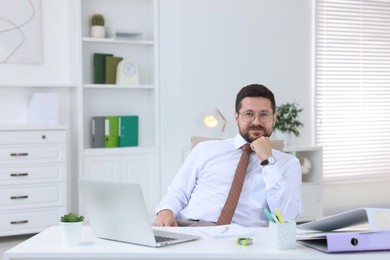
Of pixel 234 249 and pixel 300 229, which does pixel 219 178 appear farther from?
Answer: pixel 234 249

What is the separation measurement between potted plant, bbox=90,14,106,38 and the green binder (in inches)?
30.6

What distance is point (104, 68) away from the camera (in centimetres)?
550

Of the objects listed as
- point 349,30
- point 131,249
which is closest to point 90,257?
point 131,249

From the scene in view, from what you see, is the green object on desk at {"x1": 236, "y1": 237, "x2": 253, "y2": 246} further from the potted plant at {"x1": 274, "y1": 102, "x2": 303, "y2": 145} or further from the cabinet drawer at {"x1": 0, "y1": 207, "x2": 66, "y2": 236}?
the potted plant at {"x1": 274, "y1": 102, "x2": 303, "y2": 145}

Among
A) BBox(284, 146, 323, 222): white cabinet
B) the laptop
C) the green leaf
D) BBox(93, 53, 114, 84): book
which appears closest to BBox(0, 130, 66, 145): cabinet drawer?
BBox(93, 53, 114, 84): book

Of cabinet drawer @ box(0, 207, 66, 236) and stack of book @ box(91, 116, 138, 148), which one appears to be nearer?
cabinet drawer @ box(0, 207, 66, 236)

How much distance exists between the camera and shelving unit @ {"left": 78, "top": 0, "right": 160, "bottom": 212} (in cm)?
539

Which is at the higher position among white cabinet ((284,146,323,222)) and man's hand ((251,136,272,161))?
man's hand ((251,136,272,161))

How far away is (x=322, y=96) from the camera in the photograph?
243 inches

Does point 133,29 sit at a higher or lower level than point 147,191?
higher

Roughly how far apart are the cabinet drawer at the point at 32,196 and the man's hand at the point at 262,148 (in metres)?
2.77

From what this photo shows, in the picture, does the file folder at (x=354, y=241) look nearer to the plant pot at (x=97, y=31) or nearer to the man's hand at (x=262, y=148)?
the man's hand at (x=262, y=148)

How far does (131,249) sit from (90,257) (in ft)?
0.43

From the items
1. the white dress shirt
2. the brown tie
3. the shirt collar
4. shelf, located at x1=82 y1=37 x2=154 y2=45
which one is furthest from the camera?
shelf, located at x1=82 y1=37 x2=154 y2=45
